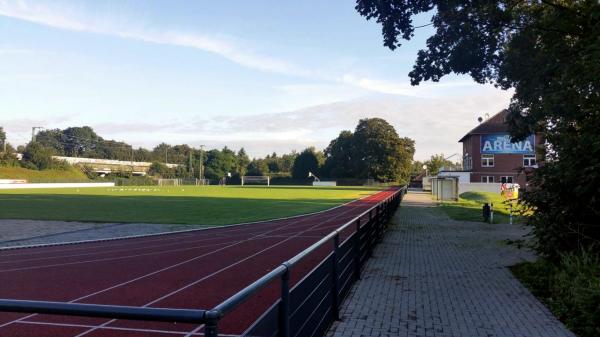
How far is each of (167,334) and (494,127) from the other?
2843 inches

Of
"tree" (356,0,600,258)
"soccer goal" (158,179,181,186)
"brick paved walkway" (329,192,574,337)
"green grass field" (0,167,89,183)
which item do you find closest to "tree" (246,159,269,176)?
"soccer goal" (158,179,181,186)

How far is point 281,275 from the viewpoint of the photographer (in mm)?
3844

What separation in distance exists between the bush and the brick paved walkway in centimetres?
19

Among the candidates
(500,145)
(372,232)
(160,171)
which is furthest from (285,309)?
(160,171)

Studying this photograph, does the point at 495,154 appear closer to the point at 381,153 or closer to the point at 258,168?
the point at 381,153

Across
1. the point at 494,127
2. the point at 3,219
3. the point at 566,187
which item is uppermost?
the point at 494,127

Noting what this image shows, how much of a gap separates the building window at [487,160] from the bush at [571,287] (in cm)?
6462

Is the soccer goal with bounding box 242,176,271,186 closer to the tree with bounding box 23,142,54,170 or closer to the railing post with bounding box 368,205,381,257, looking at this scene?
the tree with bounding box 23,142,54,170

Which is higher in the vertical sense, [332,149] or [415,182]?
[332,149]

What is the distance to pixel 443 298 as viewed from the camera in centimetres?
785

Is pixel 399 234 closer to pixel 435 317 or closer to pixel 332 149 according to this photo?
pixel 435 317

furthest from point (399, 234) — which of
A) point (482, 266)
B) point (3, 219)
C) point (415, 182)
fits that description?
point (415, 182)

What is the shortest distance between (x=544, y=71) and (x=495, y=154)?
61.0m

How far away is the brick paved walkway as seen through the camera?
618 cm
